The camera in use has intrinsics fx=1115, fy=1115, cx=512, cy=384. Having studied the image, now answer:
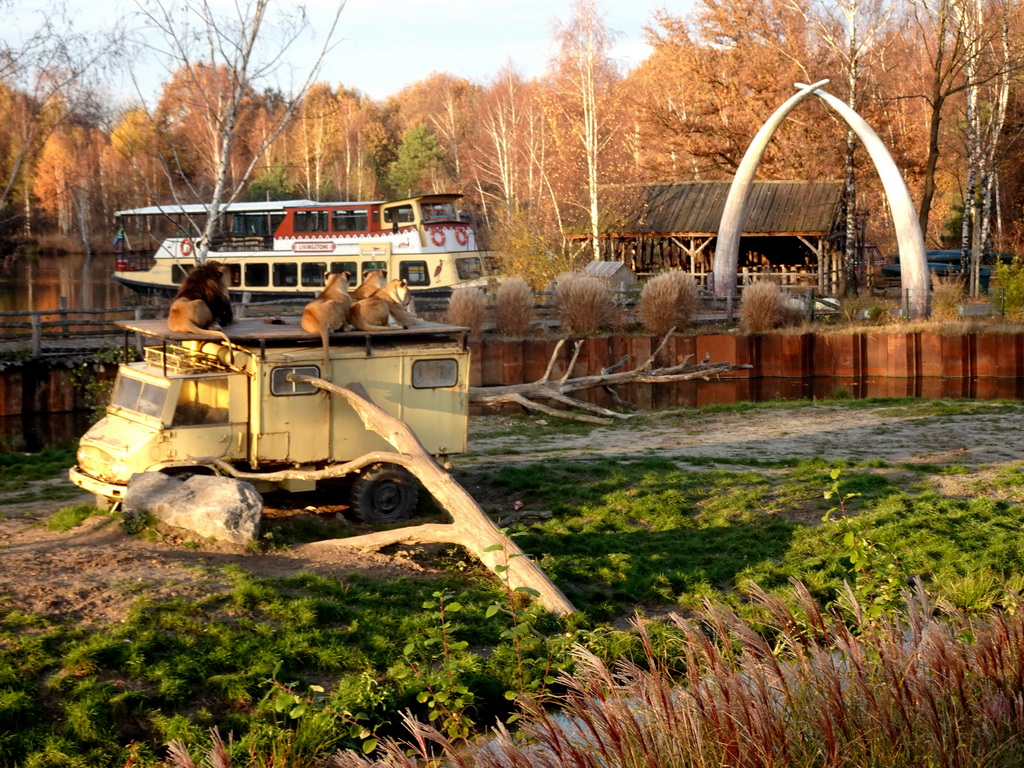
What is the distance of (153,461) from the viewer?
1133cm

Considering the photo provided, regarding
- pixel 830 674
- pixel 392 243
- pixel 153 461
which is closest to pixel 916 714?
pixel 830 674

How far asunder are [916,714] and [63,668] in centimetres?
572

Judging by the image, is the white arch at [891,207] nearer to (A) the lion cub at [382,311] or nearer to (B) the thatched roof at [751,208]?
(B) the thatched roof at [751,208]

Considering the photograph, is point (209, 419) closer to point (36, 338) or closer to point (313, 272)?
point (36, 338)

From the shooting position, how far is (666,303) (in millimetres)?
29609

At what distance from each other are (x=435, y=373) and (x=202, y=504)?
3.29 m

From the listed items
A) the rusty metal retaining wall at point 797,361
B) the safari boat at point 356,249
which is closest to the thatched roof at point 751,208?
the safari boat at point 356,249

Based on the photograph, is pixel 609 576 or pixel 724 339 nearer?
pixel 609 576

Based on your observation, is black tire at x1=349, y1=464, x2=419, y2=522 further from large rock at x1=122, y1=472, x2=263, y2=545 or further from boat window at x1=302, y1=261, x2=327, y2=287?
boat window at x1=302, y1=261, x2=327, y2=287

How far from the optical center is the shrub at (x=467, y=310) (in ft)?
94.3

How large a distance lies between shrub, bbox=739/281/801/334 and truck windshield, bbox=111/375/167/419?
67.0 ft

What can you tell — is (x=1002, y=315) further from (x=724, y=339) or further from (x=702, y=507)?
(x=702, y=507)

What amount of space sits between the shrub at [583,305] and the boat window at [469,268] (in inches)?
305

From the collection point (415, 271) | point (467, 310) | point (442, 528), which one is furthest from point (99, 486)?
point (415, 271)
